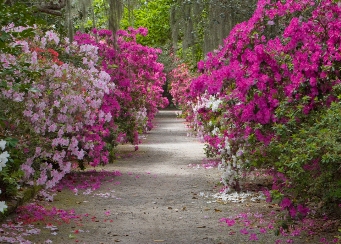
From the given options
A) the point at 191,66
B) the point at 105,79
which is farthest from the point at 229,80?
the point at 191,66

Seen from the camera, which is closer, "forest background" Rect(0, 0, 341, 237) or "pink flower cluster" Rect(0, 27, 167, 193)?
"forest background" Rect(0, 0, 341, 237)

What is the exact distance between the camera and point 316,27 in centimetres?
706

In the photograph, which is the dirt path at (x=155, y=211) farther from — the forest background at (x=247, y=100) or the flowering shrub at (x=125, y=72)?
the flowering shrub at (x=125, y=72)

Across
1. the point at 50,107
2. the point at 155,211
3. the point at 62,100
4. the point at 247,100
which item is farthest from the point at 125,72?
the point at 247,100

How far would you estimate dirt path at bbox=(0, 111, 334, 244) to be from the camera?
670cm

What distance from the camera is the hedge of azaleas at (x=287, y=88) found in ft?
19.0

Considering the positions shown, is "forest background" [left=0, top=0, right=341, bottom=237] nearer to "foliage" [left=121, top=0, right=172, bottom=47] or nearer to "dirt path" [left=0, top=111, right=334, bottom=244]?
"dirt path" [left=0, top=111, right=334, bottom=244]

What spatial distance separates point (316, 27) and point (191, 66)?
24.1m

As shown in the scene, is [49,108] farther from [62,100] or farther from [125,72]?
[125,72]

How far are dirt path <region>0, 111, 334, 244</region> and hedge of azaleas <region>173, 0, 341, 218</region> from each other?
2.27ft

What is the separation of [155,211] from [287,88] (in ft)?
8.64

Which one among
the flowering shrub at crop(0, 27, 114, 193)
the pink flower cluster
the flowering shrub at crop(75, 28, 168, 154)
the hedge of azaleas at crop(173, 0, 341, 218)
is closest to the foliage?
the flowering shrub at crop(75, 28, 168, 154)

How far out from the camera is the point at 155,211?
835cm

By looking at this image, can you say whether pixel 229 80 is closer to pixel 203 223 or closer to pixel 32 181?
pixel 203 223
